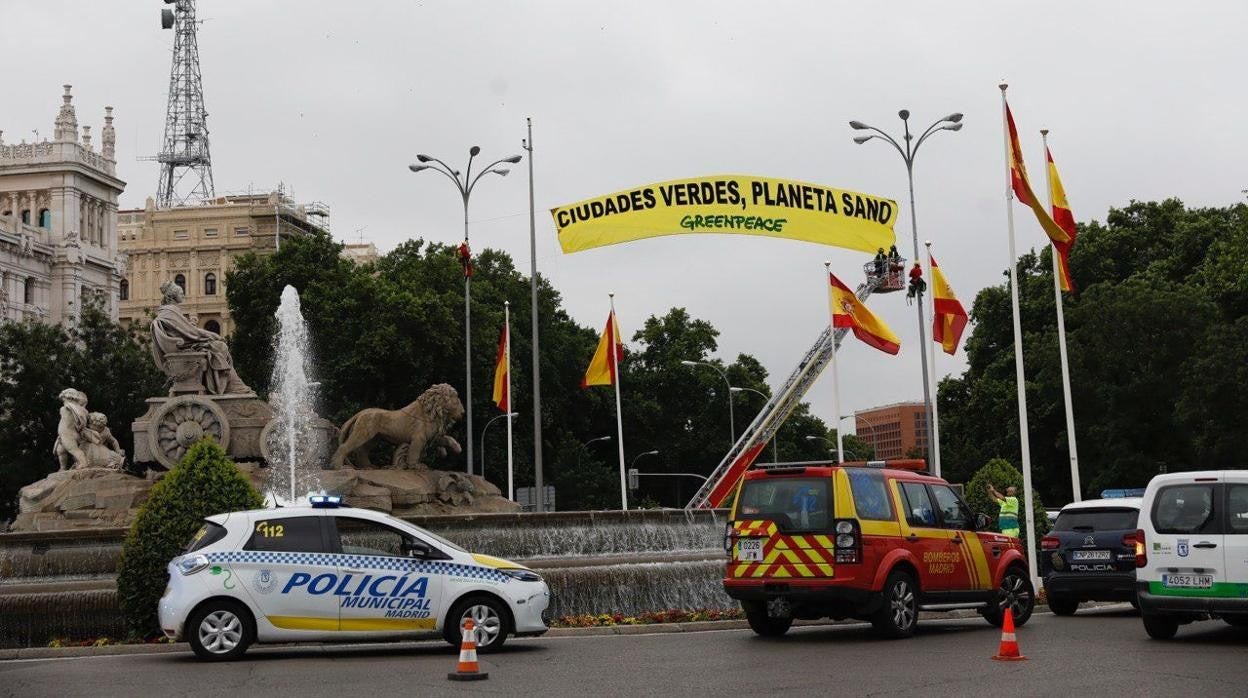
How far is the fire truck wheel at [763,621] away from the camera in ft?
55.9

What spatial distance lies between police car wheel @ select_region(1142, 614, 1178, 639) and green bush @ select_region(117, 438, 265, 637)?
32.6ft

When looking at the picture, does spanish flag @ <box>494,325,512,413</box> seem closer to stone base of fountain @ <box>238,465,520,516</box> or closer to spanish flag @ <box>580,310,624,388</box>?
spanish flag @ <box>580,310,624,388</box>

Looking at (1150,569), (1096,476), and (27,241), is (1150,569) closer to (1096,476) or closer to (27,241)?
(1096,476)

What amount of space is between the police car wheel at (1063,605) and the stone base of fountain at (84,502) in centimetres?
1450

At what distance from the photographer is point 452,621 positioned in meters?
15.4

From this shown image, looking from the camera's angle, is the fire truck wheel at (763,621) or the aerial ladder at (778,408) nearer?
the fire truck wheel at (763,621)

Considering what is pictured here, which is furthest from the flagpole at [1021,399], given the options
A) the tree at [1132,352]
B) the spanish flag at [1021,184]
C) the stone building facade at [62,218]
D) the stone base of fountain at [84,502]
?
the stone building facade at [62,218]

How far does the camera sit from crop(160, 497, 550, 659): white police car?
1493cm

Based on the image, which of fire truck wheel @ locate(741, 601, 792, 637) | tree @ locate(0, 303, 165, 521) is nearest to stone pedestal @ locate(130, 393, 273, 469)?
fire truck wheel @ locate(741, 601, 792, 637)

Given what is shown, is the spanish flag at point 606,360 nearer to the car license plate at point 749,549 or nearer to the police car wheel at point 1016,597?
the police car wheel at point 1016,597

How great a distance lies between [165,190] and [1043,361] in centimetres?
9143

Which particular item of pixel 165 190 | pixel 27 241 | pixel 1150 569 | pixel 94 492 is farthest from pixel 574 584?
pixel 165 190

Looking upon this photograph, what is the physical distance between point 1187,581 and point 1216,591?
30 centimetres

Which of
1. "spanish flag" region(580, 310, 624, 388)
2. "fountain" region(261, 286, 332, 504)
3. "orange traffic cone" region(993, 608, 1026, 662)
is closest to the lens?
"orange traffic cone" region(993, 608, 1026, 662)
